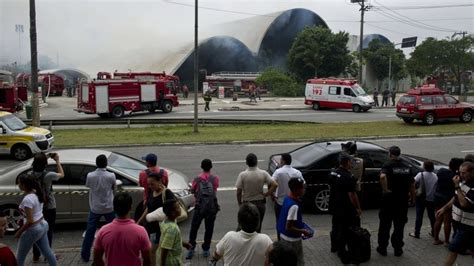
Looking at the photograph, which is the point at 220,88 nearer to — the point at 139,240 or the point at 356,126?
the point at 356,126

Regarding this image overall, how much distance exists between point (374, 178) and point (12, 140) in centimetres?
1238

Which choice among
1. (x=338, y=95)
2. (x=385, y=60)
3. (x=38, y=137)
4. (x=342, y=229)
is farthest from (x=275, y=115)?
(x=385, y=60)

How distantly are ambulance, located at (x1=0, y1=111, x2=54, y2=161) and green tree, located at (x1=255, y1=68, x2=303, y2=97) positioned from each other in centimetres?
4426

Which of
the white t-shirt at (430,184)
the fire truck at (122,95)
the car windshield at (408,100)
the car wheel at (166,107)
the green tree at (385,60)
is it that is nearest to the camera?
the white t-shirt at (430,184)

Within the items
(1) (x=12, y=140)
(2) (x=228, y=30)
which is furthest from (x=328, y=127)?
(2) (x=228, y=30)

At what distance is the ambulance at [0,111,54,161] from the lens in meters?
16.2

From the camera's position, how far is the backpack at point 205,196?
684 cm

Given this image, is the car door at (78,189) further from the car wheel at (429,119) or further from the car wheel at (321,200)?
the car wheel at (429,119)

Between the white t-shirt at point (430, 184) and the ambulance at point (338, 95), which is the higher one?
the ambulance at point (338, 95)

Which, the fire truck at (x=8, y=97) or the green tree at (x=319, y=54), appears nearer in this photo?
the fire truck at (x=8, y=97)

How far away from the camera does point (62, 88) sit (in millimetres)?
60469

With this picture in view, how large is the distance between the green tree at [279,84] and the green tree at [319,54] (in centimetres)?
394

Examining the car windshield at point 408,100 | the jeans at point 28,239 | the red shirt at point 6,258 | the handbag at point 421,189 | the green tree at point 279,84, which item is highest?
the green tree at point 279,84

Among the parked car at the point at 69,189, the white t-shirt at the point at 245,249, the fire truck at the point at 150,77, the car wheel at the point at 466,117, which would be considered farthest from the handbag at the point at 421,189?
the fire truck at the point at 150,77
